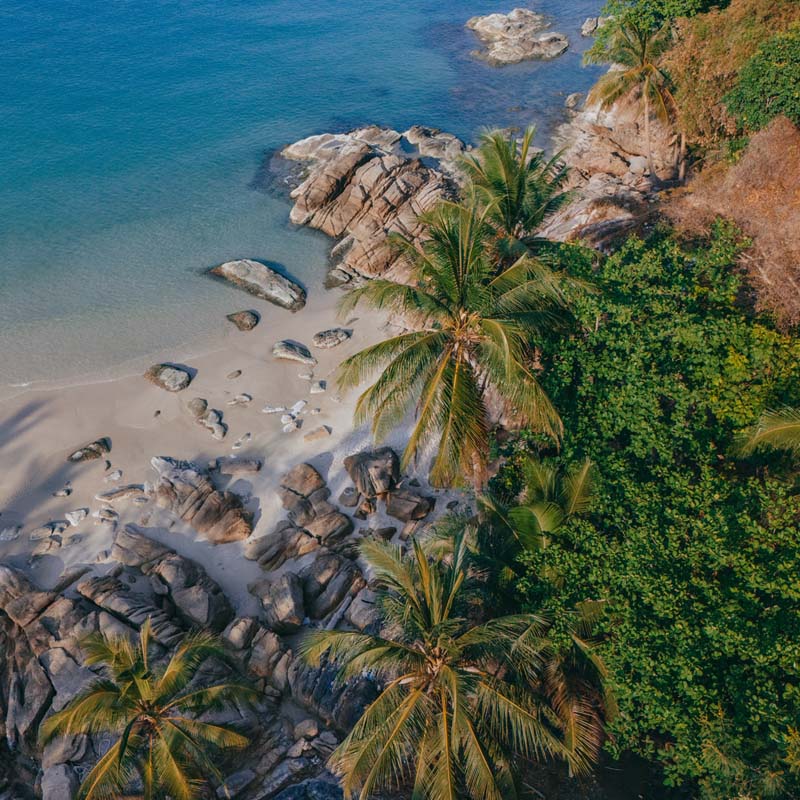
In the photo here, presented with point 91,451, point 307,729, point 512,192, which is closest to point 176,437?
point 91,451

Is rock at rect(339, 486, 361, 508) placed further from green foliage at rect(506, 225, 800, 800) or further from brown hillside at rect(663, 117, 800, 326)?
brown hillside at rect(663, 117, 800, 326)

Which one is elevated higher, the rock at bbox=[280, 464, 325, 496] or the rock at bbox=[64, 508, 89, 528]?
the rock at bbox=[280, 464, 325, 496]

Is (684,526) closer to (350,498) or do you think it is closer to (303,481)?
(350,498)

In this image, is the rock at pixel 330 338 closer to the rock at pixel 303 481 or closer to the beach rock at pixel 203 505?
the rock at pixel 303 481

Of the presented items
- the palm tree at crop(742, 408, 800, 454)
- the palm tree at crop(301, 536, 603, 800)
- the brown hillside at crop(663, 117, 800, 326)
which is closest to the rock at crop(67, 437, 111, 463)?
the palm tree at crop(301, 536, 603, 800)

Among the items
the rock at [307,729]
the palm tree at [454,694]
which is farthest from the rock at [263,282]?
the palm tree at [454,694]

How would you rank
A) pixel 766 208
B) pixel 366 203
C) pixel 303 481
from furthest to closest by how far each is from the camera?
1. pixel 366 203
2. pixel 303 481
3. pixel 766 208
